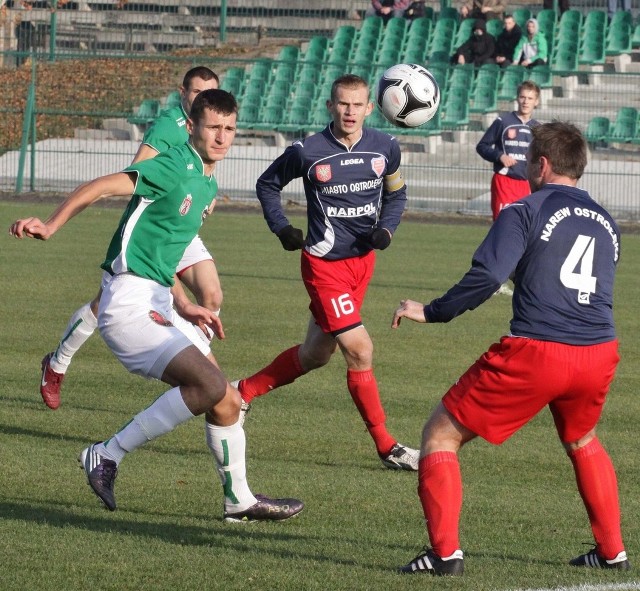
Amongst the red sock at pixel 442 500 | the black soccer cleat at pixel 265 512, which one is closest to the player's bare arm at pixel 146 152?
the black soccer cleat at pixel 265 512

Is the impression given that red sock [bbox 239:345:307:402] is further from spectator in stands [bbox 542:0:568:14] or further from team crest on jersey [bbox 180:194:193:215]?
spectator in stands [bbox 542:0:568:14]

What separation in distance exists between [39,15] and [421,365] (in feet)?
90.0

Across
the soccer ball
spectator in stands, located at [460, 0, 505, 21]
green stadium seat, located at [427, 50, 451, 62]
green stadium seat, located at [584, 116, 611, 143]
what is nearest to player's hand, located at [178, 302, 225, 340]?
the soccer ball

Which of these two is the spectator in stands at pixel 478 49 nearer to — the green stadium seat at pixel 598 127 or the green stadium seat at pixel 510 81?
the green stadium seat at pixel 510 81

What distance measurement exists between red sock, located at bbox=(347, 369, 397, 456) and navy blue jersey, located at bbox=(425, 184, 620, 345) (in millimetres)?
2476

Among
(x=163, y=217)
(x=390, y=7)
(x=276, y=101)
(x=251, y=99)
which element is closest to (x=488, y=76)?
(x=276, y=101)

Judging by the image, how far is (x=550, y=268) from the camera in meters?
4.95

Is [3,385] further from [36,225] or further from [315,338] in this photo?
[36,225]

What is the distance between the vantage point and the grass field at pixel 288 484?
5.13 m

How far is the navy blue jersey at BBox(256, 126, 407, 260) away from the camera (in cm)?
791

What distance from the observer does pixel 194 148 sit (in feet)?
20.3

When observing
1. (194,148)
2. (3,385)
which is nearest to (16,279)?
(3,385)

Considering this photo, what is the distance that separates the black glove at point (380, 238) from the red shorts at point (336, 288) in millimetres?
97

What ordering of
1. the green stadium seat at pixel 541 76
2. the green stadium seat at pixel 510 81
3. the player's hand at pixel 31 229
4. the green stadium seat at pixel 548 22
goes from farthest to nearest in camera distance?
1. the green stadium seat at pixel 548 22
2. the green stadium seat at pixel 510 81
3. the green stadium seat at pixel 541 76
4. the player's hand at pixel 31 229
